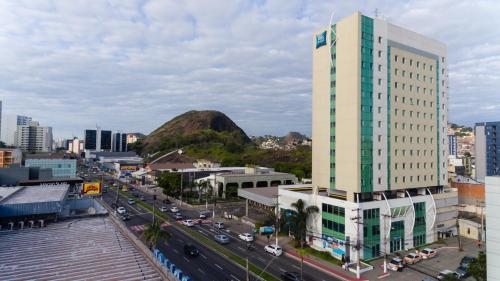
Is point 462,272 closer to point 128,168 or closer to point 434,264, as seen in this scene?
point 434,264

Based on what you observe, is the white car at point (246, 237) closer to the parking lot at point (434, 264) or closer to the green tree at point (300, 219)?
the green tree at point (300, 219)

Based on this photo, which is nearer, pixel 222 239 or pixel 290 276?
A: pixel 290 276

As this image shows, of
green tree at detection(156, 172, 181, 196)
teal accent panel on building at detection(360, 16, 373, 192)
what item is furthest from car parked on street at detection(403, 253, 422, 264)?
green tree at detection(156, 172, 181, 196)

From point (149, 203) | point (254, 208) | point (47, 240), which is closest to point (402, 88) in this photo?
point (254, 208)

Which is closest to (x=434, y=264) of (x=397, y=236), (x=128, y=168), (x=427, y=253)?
(x=427, y=253)

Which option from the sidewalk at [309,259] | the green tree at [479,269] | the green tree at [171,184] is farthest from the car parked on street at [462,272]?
the green tree at [171,184]

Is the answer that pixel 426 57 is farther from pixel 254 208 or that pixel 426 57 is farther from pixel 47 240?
pixel 47 240
